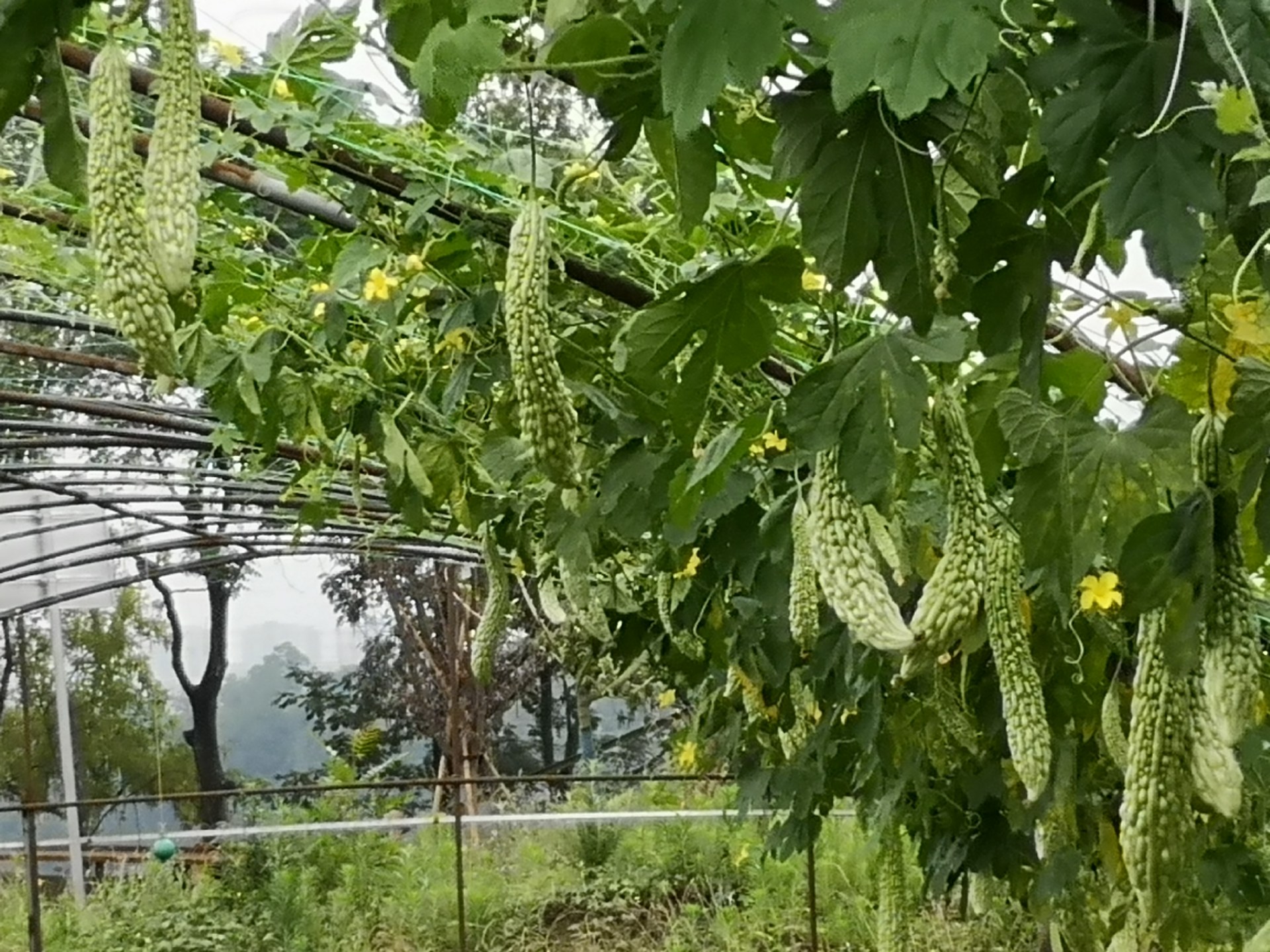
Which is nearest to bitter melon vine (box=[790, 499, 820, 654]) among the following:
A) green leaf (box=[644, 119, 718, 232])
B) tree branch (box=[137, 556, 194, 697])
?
green leaf (box=[644, 119, 718, 232])

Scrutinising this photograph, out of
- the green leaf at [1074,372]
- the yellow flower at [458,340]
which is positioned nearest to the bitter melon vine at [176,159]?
the green leaf at [1074,372]

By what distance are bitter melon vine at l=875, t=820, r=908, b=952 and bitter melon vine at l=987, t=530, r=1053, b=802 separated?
112cm

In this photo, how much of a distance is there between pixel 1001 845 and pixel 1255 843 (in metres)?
0.38

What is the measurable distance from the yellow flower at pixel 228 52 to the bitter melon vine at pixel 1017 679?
4.17 ft

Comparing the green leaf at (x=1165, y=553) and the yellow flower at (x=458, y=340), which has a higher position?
the yellow flower at (x=458, y=340)

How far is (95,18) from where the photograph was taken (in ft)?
5.35

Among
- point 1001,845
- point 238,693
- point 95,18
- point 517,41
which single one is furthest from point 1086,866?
point 238,693

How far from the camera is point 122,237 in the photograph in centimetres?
57

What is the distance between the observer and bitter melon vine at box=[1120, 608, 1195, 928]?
782 millimetres

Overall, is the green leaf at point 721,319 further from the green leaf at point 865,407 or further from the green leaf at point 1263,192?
the green leaf at point 1263,192

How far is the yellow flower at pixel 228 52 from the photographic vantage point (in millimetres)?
1783

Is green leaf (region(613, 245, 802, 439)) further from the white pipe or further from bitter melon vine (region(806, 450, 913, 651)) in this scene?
the white pipe

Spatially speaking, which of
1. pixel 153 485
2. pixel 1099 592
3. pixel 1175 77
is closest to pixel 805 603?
pixel 1175 77

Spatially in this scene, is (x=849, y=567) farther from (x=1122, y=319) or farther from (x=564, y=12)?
(x=1122, y=319)
